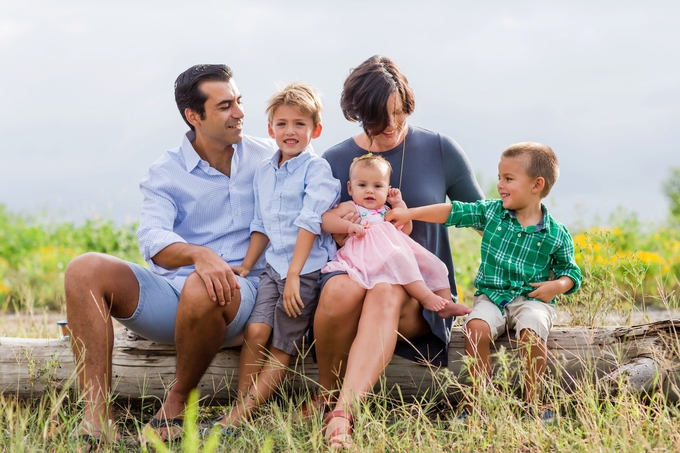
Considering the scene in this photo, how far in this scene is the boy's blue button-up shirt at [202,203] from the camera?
151 inches

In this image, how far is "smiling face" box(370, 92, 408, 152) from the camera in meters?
3.62

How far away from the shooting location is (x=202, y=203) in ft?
12.7

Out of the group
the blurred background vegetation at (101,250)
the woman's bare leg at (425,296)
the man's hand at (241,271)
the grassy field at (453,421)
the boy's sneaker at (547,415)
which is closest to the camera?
the grassy field at (453,421)

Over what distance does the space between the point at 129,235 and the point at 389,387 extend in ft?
21.9

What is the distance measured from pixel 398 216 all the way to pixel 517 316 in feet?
2.48

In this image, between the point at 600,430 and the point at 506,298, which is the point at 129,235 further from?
the point at 600,430

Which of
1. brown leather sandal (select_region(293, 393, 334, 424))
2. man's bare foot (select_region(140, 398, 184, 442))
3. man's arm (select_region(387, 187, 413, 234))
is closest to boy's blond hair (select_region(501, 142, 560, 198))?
man's arm (select_region(387, 187, 413, 234))

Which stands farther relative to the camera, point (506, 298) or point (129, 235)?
point (129, 235)

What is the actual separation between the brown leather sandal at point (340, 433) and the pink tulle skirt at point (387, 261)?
590 mm

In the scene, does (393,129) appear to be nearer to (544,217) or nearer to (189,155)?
(544,217)

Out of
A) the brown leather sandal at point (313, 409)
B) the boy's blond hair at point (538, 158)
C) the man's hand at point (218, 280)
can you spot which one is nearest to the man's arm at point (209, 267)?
the man's hand at point (218, 280)

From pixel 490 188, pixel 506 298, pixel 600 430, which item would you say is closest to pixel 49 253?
pixel 506 298

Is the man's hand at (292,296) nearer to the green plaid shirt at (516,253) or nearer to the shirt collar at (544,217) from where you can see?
the green plaid shirt at (516,253)

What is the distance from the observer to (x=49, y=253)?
8.93m
